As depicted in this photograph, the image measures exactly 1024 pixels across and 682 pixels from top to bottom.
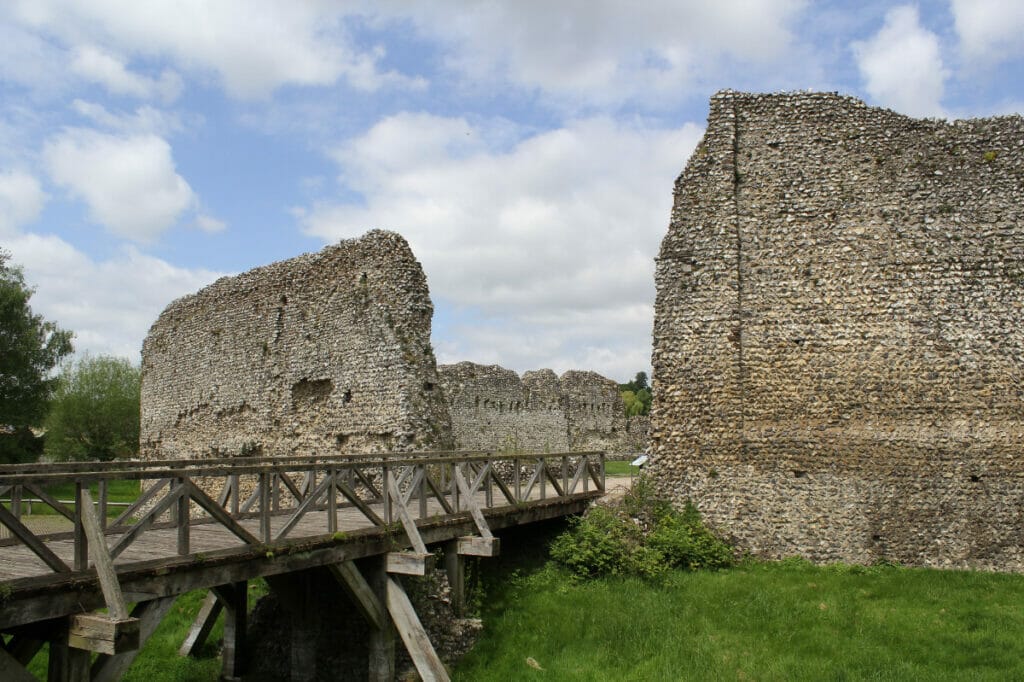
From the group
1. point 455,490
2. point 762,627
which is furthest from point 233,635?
point 762,627

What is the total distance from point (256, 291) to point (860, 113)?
12.1m

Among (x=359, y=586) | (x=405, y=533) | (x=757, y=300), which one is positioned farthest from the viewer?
(x=757, y=300)

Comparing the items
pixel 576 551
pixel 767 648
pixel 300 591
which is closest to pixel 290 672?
pixel 300 591

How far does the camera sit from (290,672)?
10953mm

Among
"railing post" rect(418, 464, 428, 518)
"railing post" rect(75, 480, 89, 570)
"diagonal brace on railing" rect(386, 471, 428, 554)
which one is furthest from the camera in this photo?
"railing post" rect(418, 464, 428, 518)

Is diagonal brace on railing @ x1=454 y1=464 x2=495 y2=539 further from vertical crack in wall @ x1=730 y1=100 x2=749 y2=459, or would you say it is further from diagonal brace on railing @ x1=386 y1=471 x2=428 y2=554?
vertical crack in wall @ x1=730 y1=100 x2=749 y2=459

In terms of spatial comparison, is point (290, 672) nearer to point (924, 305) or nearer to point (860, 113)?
point (924, 305)

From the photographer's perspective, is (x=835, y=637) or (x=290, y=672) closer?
(x=835, y=637)

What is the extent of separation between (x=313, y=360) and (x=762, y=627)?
9495 millimetres

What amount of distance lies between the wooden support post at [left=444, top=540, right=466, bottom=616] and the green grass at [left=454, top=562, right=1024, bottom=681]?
52 cm

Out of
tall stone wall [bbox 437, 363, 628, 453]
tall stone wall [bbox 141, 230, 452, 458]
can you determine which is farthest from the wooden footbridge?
tall stone wall [bbox 437, 363, 628, 453]

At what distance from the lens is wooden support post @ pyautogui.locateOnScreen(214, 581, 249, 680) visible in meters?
11.3

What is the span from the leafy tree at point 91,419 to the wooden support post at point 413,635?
108ft

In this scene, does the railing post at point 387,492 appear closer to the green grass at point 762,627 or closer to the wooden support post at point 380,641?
the wooden support post at point 380,641
